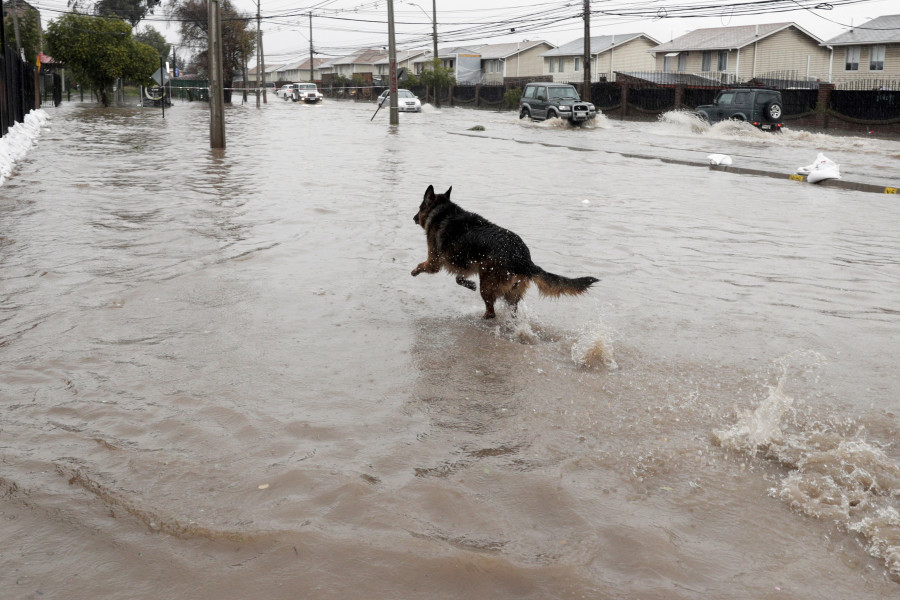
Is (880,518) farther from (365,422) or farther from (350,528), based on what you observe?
(365,422)

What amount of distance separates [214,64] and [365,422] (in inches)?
708

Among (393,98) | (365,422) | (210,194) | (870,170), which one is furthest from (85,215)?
(393,98)

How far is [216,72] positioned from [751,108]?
20525 mm

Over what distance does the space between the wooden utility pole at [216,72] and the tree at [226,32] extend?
165 ft

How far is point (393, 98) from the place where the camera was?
116 feet

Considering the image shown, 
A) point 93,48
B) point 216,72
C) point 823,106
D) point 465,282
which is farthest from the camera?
point 93,48

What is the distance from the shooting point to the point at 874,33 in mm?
47469

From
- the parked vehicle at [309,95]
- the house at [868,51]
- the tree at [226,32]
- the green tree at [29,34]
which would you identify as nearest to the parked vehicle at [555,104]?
the house at [868,51]

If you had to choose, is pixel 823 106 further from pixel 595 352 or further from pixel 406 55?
pixel 406 55

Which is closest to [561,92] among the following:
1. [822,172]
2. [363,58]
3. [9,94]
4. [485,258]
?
[822,172]

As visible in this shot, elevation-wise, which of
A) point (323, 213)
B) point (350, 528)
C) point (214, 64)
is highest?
point (214, 64)

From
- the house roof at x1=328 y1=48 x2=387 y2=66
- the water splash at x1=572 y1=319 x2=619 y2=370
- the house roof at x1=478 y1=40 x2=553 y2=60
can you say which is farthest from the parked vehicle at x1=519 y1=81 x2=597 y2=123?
the house roof at x1=328 y1=48 x2=387 y2=66

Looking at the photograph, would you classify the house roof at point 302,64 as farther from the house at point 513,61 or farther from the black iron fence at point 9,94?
the black iron fence at point 9,94

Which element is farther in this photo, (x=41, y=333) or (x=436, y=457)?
(x=41, y=333)
